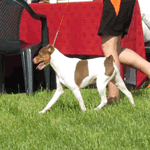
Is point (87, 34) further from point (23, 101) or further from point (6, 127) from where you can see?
point (6, 127)

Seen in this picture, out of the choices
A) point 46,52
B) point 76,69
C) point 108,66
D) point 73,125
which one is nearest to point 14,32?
point 46,52

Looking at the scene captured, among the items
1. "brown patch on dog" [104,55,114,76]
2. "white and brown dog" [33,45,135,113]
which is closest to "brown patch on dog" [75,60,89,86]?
"white and brown dog" [33,45,135,113]

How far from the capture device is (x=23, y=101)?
2820 mm

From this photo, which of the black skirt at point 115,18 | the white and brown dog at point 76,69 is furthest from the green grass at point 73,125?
the black skirt at point 115,18

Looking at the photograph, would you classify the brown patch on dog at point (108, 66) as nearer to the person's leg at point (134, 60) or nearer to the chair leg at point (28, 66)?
the person's leg at point (134, 60)

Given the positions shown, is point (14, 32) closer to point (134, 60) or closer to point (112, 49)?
point (112, 49)

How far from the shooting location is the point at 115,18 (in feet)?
8.52

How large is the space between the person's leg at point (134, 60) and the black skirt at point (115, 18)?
0.21m

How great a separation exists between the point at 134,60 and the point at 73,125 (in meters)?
0.93

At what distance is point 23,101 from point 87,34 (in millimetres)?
983

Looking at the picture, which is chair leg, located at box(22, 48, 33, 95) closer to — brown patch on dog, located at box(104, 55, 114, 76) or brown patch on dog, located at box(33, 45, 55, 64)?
brown patch on dog, located at box(33, 45, 55, 64)

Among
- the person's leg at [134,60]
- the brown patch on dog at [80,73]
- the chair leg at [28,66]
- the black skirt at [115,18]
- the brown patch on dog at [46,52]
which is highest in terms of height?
the black skirt at [115,18]

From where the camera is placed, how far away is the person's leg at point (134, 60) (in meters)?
2.73

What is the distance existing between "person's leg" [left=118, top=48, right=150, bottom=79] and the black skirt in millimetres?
206
